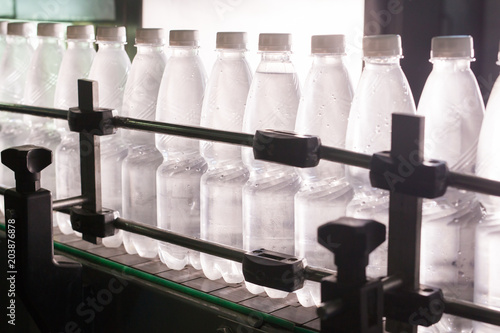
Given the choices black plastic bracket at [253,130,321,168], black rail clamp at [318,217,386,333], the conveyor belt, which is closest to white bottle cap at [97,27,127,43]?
the conveyor belt

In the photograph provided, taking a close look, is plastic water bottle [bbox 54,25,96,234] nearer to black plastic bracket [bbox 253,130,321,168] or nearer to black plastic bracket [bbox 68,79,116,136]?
black plastic bracket [bbox 68,79,116,136]

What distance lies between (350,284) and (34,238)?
19.7 inches

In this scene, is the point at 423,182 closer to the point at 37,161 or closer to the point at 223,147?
the point at 223,147

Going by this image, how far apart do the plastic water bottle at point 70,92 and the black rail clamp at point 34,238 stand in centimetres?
26

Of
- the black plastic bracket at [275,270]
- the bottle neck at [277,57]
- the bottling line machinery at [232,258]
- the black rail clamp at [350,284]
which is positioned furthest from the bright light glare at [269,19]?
the black rail clamp at [350,284]

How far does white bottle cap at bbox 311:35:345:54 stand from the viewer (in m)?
0.81

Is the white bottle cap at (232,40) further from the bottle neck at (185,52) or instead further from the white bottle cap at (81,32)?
the white bottle cap at (81,32)

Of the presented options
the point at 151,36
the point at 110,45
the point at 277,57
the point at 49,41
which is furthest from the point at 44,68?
the point at 277,57

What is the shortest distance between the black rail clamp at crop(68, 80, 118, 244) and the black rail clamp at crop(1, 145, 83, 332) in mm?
83

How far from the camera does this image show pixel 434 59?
736 millimetres

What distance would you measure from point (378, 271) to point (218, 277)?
26 centimetres

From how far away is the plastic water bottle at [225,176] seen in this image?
0.93 metres

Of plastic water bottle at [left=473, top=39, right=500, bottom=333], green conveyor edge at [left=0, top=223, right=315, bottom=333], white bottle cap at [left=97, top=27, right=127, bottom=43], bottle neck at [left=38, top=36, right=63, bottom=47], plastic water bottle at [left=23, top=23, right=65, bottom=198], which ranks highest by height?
white bottle cap at [left=97, top=27, right=127, bottom=43]

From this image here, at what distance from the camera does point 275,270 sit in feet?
2.47
